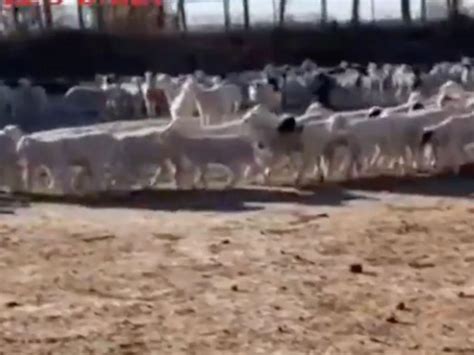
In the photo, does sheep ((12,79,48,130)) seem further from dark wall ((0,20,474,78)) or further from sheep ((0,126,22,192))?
sheep ((0,126,22,192))

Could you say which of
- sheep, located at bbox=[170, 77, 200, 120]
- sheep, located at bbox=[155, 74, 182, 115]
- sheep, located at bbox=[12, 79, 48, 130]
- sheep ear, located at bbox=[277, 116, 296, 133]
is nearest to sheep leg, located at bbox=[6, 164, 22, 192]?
sheep ear, located at bbox=[277, 116, 296, 133]

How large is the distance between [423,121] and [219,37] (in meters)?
26.0

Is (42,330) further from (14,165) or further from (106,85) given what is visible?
(106,85)

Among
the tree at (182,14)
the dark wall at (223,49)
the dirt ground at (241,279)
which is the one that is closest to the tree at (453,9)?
the dark wall at (223,49)

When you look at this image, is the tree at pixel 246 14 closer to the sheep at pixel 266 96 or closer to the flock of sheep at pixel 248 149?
the sheep at pixel 266 96

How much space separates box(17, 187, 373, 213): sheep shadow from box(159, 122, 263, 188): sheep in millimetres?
454

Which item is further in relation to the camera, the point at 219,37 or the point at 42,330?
the point at 219,37

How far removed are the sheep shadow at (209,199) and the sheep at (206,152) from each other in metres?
0.45

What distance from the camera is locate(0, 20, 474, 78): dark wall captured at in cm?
4162

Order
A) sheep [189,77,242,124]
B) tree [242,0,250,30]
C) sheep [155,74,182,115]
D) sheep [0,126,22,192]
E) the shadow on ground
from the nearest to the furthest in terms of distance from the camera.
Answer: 1. the shadow on ground
2. sheep [0,126,22,192]
3. sheep [189,77,242,124]
4. sheep [155,74,182,115]
5. tree [242,0,250,30]

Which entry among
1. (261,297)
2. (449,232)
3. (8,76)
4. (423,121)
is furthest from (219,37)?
(261,297)

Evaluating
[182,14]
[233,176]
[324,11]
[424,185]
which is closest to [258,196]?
[233,176]

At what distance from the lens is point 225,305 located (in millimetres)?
9070

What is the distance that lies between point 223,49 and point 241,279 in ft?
109
